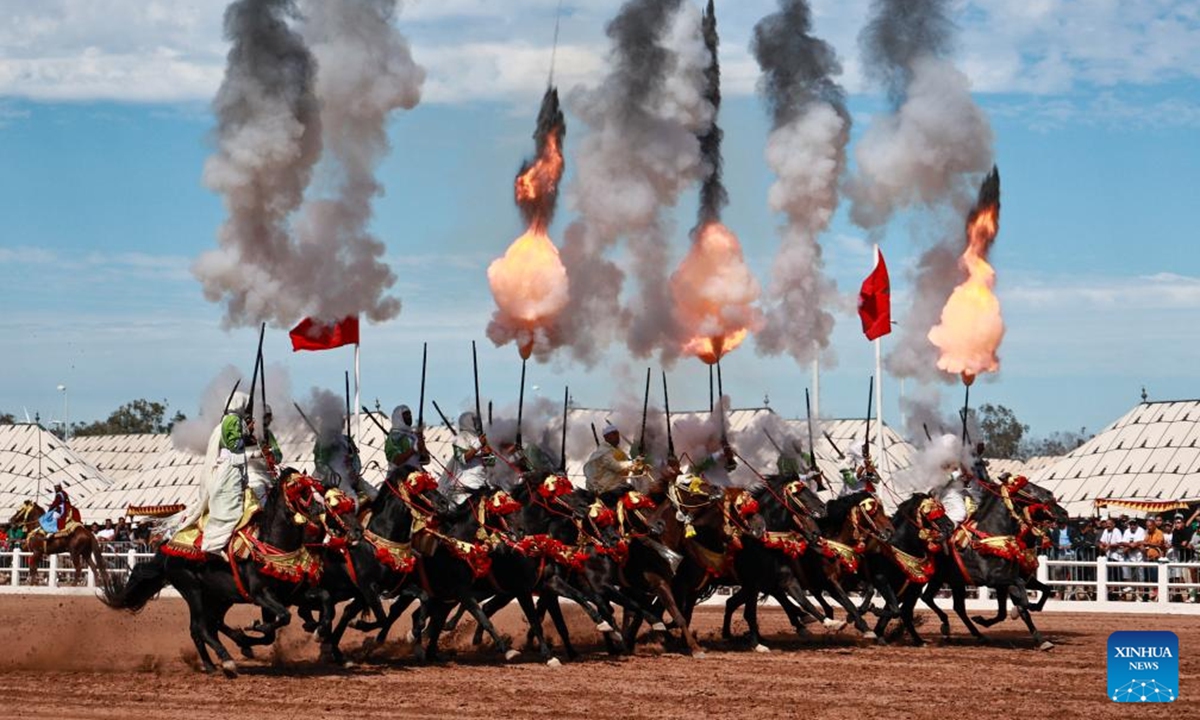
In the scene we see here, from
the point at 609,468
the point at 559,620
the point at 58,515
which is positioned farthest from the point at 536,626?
the point at 58,515

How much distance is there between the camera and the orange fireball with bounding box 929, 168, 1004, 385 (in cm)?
2958

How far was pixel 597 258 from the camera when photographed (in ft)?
102

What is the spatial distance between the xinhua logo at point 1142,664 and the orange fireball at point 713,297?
1642 centimetres

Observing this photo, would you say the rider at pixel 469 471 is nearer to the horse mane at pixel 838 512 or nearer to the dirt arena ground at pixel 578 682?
the dirt arena ground at pixel 578 682

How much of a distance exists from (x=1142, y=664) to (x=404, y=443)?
10.4 meters

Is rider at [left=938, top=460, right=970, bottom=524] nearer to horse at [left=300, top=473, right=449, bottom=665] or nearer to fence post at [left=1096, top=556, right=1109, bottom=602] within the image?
horse at [left=300, top=473, right=449, bottom=665]

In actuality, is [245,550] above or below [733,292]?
below

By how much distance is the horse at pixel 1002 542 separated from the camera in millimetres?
24312

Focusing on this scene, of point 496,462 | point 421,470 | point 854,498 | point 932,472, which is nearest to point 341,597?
point 421,470

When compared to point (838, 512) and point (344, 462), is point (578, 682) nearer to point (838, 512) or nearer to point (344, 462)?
point (344, 462)

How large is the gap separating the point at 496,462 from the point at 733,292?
7842 mm

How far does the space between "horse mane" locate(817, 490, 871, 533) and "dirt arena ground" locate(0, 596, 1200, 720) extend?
1672 mm

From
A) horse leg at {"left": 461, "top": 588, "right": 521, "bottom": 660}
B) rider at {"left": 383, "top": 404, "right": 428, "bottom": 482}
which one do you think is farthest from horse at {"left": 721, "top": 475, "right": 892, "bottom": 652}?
rider at {"left": 383, "top": 404, "right": 428, "bottom": 482}

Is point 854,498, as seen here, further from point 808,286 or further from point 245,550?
point 245,550
